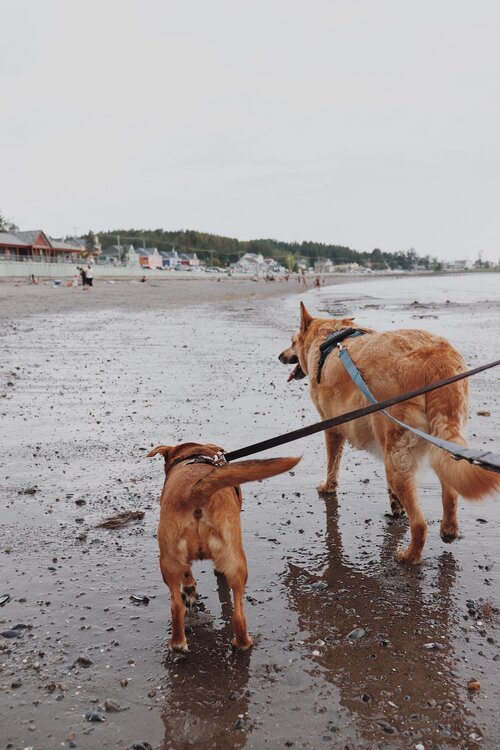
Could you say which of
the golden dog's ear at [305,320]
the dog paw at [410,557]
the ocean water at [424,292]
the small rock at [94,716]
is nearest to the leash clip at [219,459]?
the small rock at [94,716]

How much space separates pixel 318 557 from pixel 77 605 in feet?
5.30

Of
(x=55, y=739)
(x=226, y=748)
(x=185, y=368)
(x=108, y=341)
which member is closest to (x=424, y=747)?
(x=226, y=748)

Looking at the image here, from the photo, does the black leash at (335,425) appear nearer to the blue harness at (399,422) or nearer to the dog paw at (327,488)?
the blue harness at (399,422)

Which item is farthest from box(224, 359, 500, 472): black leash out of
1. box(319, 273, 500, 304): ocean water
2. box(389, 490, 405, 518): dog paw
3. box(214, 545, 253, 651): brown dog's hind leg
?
box(319, 273, 500, 304): ocean water

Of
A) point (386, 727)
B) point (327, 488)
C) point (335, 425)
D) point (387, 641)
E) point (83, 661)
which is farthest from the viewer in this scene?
point (327, 488)

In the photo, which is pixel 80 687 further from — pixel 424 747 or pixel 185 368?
pixel 185 368

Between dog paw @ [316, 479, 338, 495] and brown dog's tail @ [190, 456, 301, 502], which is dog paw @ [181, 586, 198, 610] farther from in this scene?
dog paw @ [316, 479, 338, 495]

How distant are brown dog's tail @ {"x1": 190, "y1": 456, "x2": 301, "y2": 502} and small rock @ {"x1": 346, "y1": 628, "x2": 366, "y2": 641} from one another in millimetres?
1074

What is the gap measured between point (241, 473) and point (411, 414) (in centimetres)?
157

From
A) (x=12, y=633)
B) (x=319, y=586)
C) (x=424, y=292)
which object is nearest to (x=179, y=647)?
(x=12, y=633)

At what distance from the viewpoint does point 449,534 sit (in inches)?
153

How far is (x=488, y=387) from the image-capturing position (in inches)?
345

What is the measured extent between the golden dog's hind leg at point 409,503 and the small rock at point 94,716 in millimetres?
2182

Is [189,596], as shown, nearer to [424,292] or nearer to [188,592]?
[188,592]
